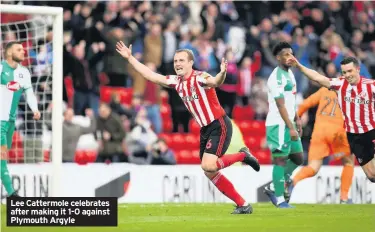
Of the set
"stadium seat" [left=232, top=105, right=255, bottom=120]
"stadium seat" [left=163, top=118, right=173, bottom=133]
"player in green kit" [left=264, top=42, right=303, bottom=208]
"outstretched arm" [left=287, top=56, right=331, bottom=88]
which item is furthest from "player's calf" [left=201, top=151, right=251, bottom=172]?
"stadium seat" [left=232, top=105, right=255, bottom=120]

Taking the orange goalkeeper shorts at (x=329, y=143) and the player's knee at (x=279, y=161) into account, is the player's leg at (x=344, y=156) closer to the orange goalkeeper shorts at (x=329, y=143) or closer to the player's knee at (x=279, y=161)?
the orange goalkeeper shorts at (x=329, y=143)

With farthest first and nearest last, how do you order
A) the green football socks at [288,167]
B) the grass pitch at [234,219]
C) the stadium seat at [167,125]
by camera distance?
the stadium seat at [167,125], the green football socks at [288,167], the grass pitch at [234,219]

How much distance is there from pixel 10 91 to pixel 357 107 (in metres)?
5.00

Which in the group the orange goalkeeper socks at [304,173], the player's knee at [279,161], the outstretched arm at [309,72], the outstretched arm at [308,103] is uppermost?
the outstretched arm at [309,72]

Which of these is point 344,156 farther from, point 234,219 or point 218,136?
point 234,219

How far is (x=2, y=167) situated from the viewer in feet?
50.8

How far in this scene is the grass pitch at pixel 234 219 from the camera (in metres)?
11.6

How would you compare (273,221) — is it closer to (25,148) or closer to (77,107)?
(25,148)

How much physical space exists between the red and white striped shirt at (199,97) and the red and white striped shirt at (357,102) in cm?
192

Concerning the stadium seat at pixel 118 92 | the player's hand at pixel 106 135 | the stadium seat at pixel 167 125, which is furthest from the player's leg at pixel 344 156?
the stadium seat at pixel 118 92

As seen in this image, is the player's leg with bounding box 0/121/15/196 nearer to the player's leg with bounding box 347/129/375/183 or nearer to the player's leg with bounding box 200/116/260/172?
the player's leg with bounding box 200/116/260/172

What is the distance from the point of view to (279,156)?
1544 cm
